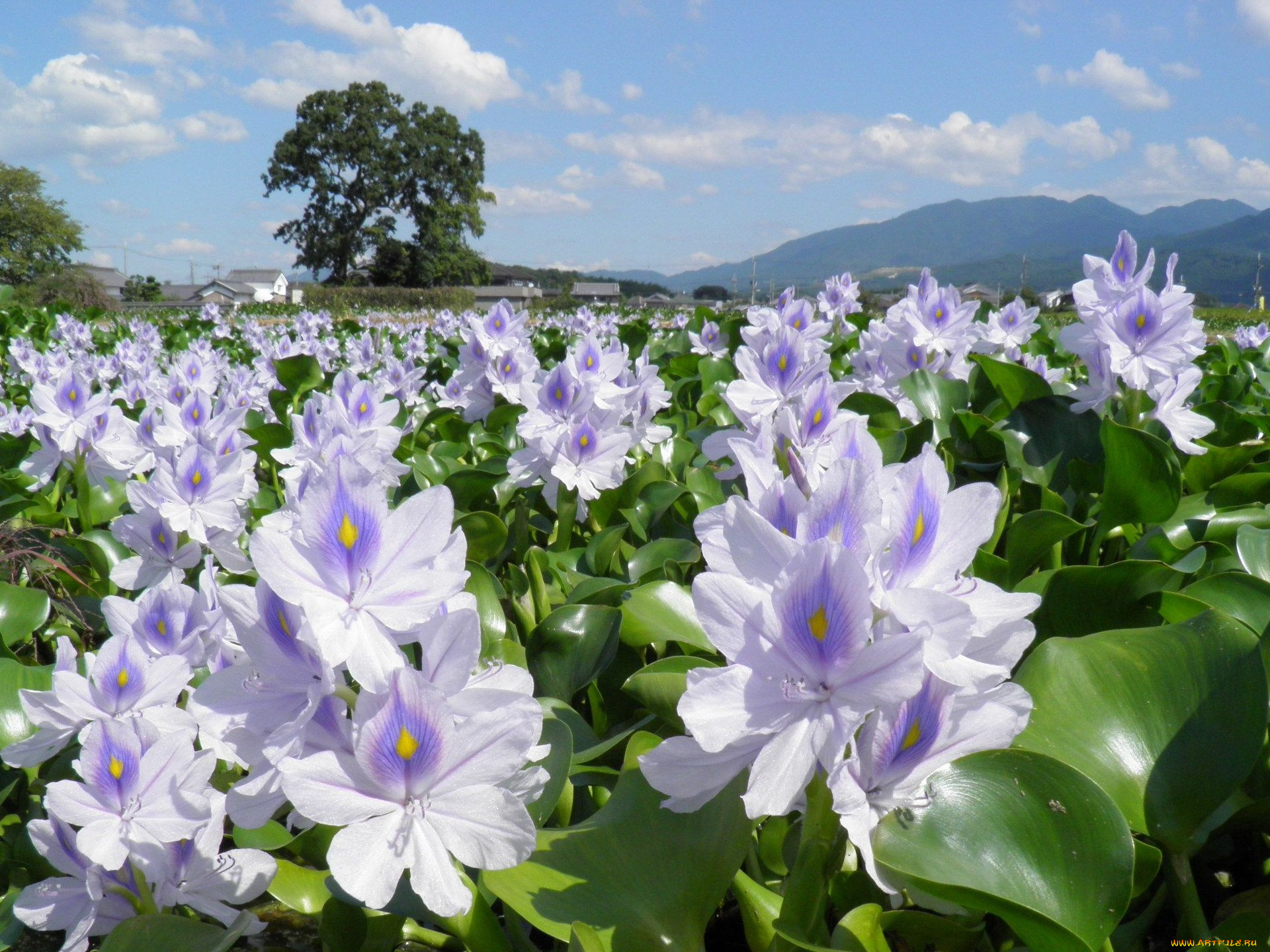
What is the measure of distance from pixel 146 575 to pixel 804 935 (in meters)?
1.94

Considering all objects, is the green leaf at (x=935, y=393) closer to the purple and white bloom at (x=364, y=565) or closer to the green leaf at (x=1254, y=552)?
the green leaf at (x=1254, y=552)

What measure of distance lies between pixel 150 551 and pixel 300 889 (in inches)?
51.2

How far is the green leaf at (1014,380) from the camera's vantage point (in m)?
2.75

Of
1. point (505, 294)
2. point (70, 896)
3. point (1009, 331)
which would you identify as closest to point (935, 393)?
point (1009, 331)

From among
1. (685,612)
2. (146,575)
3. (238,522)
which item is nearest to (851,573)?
(685,612)

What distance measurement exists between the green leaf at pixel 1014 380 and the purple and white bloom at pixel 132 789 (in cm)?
236

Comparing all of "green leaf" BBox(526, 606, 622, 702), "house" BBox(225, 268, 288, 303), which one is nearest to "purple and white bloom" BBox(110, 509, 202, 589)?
"green leaf" BBox(526, 606, 622, 702)

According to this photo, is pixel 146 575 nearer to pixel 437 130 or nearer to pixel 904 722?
pixel 904 722

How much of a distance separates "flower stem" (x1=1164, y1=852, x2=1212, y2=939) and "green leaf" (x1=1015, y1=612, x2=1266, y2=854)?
3 centimetres

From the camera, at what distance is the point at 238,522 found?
2230 mm

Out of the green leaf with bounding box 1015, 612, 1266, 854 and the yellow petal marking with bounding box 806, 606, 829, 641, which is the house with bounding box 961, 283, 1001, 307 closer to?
the green leaf with bounding box 1015, 612, 1266, 854

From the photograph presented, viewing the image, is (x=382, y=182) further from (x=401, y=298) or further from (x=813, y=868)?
(x=813, y=868)

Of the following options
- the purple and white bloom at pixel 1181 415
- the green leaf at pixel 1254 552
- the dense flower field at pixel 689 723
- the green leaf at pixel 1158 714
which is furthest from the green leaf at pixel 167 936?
the purple and white bloom at pixel 1181 415

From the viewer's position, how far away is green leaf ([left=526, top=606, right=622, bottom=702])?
1567 mm
